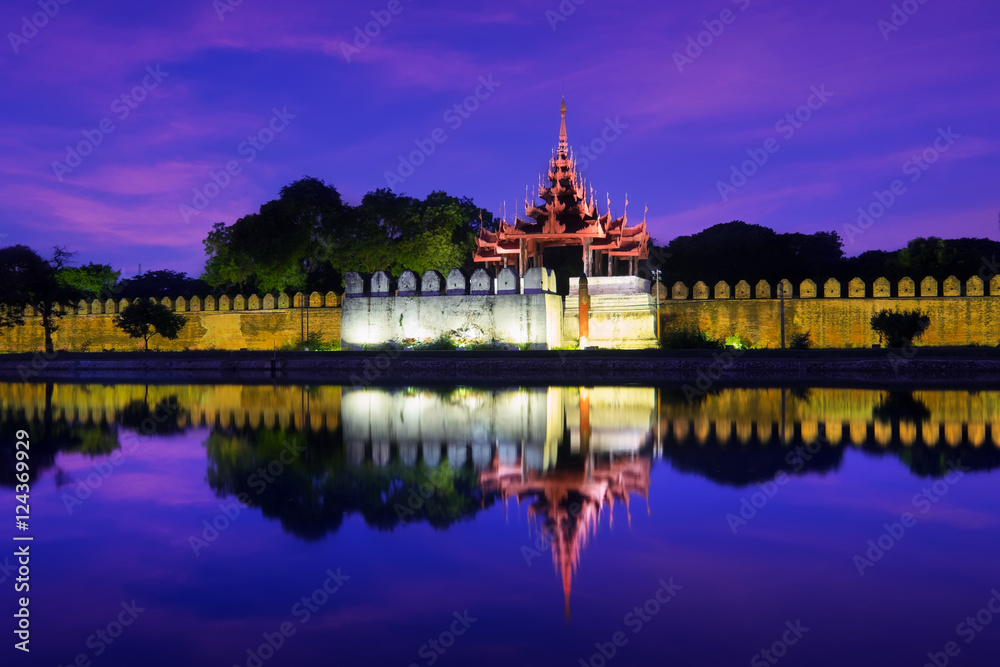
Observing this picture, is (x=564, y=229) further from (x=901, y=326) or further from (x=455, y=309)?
(x=901, y=326)

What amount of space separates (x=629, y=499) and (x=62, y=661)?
13.0 ft

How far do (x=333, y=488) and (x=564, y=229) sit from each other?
851 inches

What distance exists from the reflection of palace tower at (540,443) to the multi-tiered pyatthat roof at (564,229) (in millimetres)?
12403

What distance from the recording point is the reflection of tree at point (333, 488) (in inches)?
227

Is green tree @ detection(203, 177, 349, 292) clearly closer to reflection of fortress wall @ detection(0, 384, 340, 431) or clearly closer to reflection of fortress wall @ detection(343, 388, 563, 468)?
reflection of fortress wall @ detection(0, 384, 340, 431)

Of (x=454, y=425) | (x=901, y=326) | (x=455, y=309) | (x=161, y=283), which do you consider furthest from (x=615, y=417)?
(x=161, y=283)

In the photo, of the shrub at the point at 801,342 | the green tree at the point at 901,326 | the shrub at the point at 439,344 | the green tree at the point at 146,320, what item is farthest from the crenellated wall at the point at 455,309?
the green tree at the point at 901,326

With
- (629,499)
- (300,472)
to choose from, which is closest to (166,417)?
(300,472)

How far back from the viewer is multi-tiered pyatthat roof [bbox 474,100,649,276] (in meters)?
27.5

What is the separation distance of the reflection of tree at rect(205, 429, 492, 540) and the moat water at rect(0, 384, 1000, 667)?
33mm

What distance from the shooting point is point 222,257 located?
122ft

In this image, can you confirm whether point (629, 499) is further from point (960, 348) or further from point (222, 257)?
point (222, 257)

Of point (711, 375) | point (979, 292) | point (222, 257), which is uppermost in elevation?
point (222, 257)

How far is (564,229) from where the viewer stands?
27.6 metres
